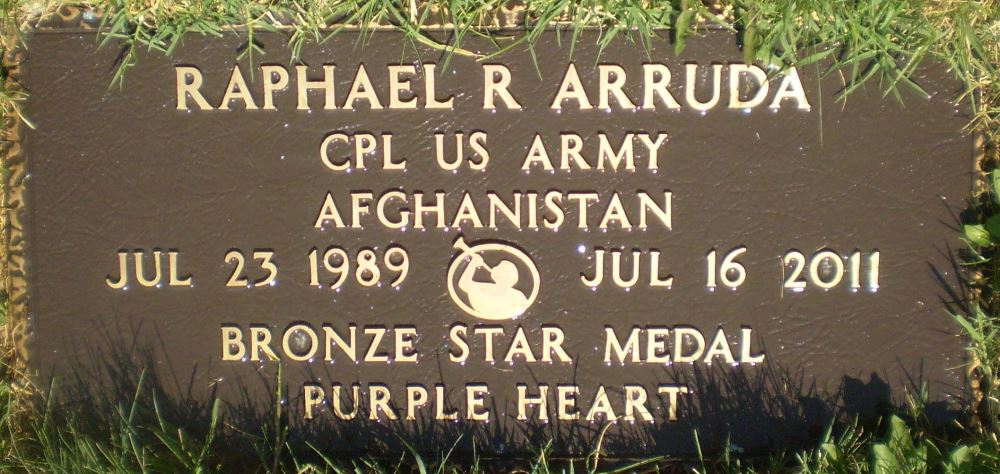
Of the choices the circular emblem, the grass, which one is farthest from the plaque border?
the circular emblem

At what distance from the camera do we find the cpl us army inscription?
219cm

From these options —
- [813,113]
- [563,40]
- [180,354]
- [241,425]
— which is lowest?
[241,425]

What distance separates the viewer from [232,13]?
220 cm

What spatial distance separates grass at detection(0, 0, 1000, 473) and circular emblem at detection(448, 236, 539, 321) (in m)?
0.38

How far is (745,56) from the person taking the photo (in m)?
2.16

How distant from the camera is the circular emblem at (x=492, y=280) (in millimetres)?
2221

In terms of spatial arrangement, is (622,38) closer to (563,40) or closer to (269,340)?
(563,40)

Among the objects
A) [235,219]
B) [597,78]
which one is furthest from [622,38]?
[235,219]

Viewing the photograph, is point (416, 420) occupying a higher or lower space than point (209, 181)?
lower

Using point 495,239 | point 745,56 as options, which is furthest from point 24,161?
point 745,56

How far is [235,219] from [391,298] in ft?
1.44

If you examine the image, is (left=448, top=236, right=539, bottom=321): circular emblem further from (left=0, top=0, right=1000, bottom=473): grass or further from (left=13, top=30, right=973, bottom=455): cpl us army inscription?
(left=0, top=0, right=1000, bottom=473): grass

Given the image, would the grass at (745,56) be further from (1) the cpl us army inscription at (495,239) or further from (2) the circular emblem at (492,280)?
(2) the circular emblem at (492,280)

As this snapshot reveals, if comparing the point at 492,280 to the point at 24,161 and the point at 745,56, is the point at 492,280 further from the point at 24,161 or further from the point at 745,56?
the point at 24,161
